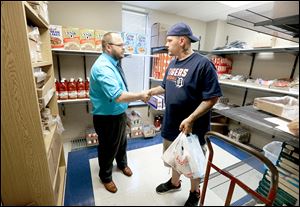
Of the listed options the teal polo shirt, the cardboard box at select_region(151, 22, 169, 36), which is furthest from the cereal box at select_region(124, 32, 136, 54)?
the teal polo shirt

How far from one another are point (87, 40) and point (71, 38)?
16 centimetres

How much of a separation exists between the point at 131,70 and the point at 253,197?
210 cm

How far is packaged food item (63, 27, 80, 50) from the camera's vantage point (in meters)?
1.55

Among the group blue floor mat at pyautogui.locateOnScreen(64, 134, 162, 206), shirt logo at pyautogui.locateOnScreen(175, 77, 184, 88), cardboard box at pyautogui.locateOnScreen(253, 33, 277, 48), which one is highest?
cardboard box at pyautogui.locateOnScreen(253, 33, 277, 48)

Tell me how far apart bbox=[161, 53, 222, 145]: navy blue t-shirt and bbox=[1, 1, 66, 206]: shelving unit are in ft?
2.69

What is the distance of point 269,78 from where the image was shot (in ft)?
6.79

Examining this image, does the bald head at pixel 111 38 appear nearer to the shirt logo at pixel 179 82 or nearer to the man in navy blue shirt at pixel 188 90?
the man in navy blue shirt at pixel 188 90

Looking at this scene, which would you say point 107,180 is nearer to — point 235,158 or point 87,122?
point 87,122

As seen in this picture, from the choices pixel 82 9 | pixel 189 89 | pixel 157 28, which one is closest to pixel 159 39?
pixel 157 28

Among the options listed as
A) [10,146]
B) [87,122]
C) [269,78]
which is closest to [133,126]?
[87,122]

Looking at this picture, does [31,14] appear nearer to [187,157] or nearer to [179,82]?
[179,82]

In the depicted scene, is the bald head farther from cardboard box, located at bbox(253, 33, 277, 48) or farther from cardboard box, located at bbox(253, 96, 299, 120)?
cardboard box, located at bbox(253, 33, 277, 48)

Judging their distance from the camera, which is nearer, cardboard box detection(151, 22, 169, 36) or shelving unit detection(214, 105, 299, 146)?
shelving unit detection(214, 105, 299, 146)

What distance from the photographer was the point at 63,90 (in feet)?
5.96
